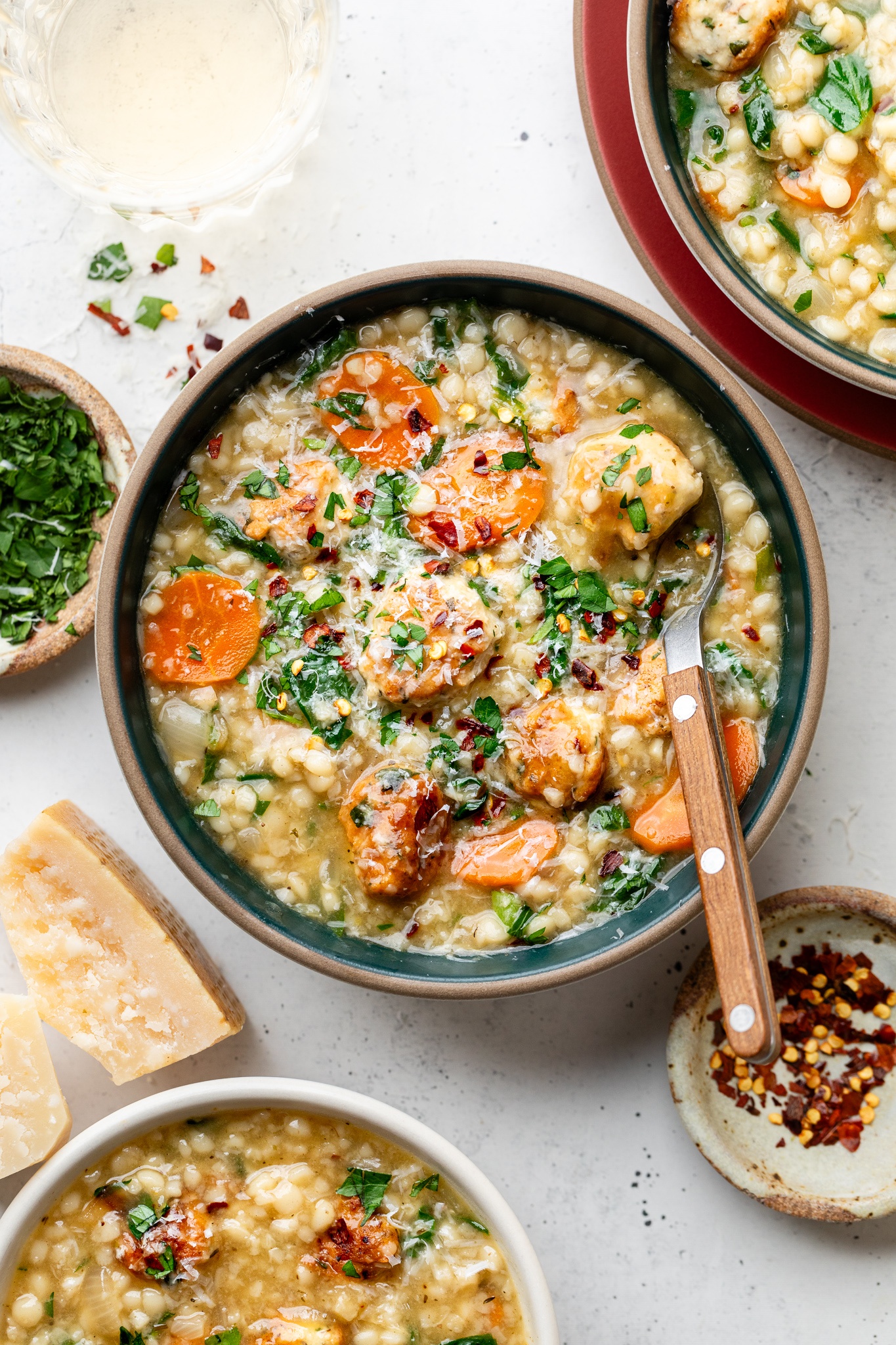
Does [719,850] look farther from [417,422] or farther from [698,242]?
[698,242]

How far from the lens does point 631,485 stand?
9.96ft

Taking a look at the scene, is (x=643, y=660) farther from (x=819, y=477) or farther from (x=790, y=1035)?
(x=790, y=1035)

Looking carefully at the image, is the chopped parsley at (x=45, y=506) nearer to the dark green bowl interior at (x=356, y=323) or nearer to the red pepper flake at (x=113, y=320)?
the red pepper flake at (x=113, y=320)

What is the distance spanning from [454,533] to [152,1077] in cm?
206

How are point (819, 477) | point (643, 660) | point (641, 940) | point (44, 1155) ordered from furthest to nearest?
1. point (819, 477)
2. point (44, 1155)
3. point (643, 660)
4. point (641, 940)

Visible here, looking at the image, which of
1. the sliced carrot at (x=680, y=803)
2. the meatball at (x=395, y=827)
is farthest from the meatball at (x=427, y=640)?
the sliced carrot at (x=680, y=803)

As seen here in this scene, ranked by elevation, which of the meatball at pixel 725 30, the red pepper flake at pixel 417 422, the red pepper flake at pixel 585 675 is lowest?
the red pepper flake at pixel 585 675

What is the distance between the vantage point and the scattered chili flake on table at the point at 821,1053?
11.6ft

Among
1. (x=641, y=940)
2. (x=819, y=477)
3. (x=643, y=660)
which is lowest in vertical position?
(x=641, y=940)

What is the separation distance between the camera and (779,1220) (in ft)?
12.2

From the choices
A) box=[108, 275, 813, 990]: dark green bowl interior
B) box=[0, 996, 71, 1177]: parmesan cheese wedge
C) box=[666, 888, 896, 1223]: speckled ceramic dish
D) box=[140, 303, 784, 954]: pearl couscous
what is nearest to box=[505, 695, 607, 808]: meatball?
box=[140, 303, 784, 954]: pearl couscous

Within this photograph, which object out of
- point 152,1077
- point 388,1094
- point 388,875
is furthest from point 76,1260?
point 388,875

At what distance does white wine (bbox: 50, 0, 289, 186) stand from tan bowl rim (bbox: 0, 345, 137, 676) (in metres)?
0.67

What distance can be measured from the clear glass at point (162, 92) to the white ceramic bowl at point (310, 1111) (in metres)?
2.70
